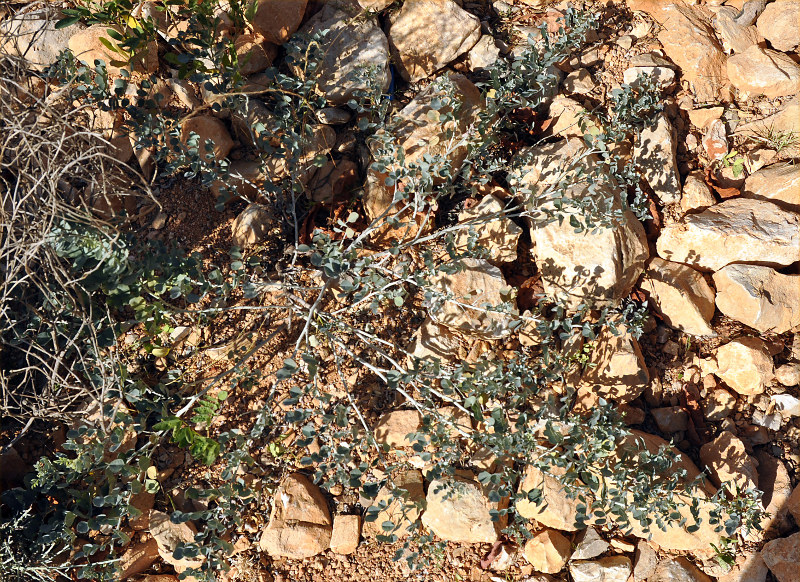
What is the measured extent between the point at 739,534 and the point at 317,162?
253 centimetres

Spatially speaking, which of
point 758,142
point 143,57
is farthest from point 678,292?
point 143,57

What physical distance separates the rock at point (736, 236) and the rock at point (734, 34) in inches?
41.1

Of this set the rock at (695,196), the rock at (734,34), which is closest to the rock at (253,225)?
the rock at (695,196)

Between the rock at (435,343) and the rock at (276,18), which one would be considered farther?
the rock at (276,18)

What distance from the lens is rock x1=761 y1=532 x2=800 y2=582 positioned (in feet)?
8.41

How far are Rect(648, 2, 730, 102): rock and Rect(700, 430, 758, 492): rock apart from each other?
1.91 m

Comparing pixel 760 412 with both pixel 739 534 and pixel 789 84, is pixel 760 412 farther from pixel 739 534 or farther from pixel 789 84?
pixel 789 84

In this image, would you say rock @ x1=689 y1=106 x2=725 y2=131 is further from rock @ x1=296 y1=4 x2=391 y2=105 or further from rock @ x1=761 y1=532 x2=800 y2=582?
rock @ x1=761 y1=532 x2=800 y2=582

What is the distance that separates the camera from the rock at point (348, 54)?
11.0 feet

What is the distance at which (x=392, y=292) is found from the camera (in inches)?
107

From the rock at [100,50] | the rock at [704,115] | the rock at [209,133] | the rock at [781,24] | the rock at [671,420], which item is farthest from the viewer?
the rock at [781,24]

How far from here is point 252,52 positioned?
131 inches

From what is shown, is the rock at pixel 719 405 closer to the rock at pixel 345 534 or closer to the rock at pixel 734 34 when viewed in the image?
the rock at pixel 345 534

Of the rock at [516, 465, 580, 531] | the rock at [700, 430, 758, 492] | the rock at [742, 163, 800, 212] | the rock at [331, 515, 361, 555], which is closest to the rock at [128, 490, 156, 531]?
the rock at [331, 515, 361, 555]
